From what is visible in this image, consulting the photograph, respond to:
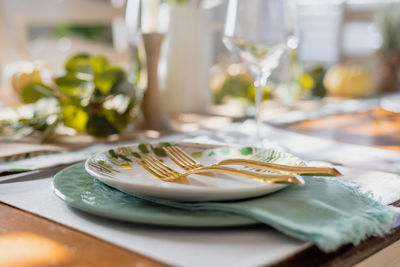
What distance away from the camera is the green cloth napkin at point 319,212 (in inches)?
13.6

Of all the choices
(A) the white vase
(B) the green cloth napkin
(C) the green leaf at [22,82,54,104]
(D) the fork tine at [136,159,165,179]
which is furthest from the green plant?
(B) the green cloth napkin

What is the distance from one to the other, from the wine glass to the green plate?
0.34 meters

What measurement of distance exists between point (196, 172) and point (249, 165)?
0.16 ft

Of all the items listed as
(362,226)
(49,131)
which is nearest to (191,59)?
(49,131)

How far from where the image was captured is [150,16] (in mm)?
879

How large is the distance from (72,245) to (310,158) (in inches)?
15.9

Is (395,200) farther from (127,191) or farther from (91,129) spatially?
(91,129)

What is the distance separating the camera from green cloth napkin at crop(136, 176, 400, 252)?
0.35m

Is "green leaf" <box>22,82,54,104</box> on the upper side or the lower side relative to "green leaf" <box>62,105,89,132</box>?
upper

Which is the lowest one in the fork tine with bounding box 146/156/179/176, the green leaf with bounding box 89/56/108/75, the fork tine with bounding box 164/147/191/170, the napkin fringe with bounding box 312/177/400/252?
the napkin fringe with bounding box 312/177/400/252

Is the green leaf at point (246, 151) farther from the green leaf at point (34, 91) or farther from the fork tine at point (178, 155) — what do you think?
the green leaf at point (34, 91)

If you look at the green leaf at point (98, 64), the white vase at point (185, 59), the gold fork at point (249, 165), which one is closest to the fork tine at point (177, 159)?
the gold fork at point (249, 165)

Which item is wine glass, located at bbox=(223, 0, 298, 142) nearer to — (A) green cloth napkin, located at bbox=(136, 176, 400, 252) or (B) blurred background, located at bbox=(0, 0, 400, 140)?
(B) blurred background, located at bbox=(0, 0, 400, 140)

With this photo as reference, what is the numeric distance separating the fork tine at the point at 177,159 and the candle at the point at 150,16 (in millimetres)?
398
